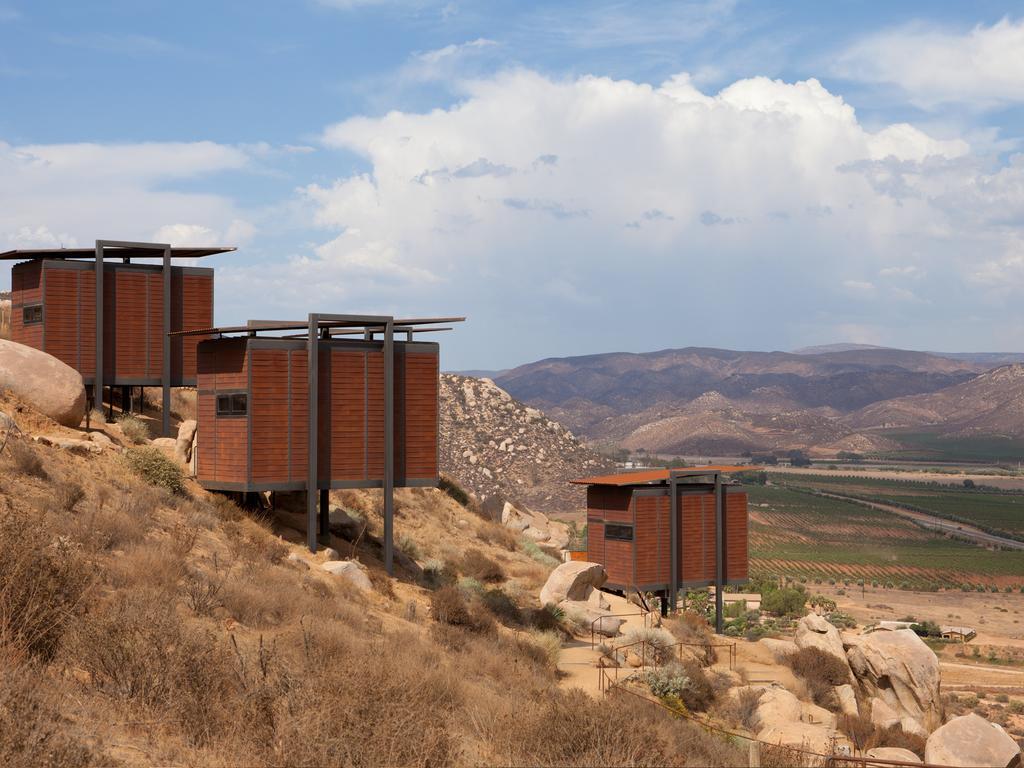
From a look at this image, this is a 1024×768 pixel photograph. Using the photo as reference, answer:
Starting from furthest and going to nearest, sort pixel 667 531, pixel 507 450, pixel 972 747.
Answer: pixel 507 450
pixel 667 531
pixel 972 747

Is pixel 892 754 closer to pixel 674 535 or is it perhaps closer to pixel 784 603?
pixel 674 535

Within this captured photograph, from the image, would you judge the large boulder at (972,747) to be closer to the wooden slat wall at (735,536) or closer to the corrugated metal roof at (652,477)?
the corrugated metal roof at (652,477)

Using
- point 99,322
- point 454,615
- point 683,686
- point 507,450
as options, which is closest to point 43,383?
point 99,322

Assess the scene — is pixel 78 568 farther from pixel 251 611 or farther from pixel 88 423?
pixel 88 423

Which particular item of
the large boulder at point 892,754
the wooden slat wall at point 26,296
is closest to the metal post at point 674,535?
the large boulder at point 892,754

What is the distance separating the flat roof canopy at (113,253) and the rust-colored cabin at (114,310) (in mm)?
29

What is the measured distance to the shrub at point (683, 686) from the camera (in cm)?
2197

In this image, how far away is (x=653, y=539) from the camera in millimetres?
35125

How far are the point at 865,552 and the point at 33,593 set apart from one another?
403 ft

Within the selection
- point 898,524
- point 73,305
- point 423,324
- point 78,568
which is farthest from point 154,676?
point 898,524

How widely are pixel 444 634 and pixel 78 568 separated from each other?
8.54 metres

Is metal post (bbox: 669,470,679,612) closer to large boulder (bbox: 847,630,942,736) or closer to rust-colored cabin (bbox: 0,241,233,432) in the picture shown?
large boulder (bbox: 847,630,942,736)

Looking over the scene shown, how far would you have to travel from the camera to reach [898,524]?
151 meters

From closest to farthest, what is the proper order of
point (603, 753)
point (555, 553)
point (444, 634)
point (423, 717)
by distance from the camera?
1. point (603, 753)
2. point (423, 717)
3. point (444, 634)
4. point (555, 553)
